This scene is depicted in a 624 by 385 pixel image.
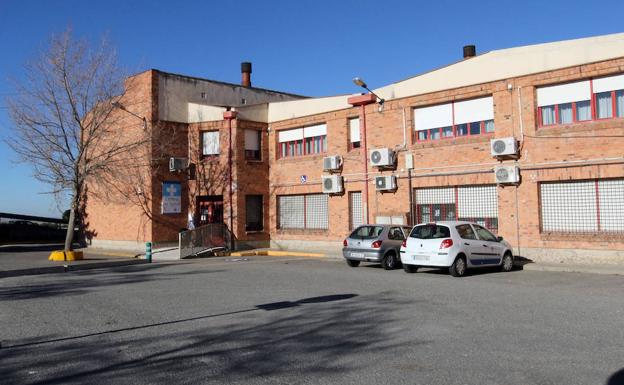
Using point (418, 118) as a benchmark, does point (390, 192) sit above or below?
below

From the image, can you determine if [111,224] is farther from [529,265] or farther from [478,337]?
[478,337]

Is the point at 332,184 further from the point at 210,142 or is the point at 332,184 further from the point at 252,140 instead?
the point at 210,142

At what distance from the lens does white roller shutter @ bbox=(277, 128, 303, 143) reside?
25938 mm

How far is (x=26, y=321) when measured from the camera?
28.7ft

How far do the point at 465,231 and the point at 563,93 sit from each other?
6.40 m

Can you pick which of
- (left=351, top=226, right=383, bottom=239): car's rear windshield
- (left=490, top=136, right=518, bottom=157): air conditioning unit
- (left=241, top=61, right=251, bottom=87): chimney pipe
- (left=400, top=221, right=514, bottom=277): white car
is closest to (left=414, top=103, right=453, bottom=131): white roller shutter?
(left=490, top=136, right=518, bottom=157): air conditioning unit

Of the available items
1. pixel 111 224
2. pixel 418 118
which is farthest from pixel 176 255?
pixel 418 118

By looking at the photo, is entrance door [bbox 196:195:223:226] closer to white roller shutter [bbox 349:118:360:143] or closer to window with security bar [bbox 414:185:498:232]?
white roller shutter [bbox 349:118:360:143]

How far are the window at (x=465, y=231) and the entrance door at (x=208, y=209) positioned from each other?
14167mm

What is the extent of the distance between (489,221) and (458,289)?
832cm

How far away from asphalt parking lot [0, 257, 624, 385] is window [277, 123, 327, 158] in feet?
40.4

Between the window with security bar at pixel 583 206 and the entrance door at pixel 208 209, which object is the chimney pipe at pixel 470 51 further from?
the entrance door at pixel 208 209

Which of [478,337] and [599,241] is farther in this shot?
[599,241]

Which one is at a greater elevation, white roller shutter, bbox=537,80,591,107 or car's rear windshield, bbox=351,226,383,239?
white roller shutter, bbox=537,80,591,107
